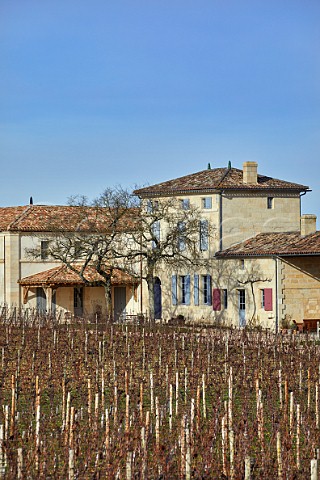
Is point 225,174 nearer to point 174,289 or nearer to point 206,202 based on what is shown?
point 206,202

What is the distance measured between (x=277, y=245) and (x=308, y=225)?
1373 millimetres

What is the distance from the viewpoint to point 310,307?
40594 mm

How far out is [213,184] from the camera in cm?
4438

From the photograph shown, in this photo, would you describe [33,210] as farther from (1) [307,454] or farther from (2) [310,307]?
(1) [307,454]

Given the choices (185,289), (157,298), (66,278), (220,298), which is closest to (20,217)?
(66,278)

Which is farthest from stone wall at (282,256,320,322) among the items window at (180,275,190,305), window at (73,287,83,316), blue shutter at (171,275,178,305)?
window at (73,287,83,316)

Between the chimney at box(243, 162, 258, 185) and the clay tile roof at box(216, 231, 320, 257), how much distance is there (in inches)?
91.4

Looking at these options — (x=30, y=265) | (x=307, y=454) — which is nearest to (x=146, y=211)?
(x=30, y=265)

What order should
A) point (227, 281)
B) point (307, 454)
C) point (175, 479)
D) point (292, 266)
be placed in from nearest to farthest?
point (175, 479) → point (307, 454) → point (292, 266) → point (227, 281)

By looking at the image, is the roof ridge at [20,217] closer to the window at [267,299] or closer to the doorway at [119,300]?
the doorway at [119,300]

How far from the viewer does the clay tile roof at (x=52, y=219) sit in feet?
160

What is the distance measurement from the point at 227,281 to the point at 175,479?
29.8 metres

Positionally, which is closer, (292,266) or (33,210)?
(292,266)

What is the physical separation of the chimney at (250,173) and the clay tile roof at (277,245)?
7.62 feet
